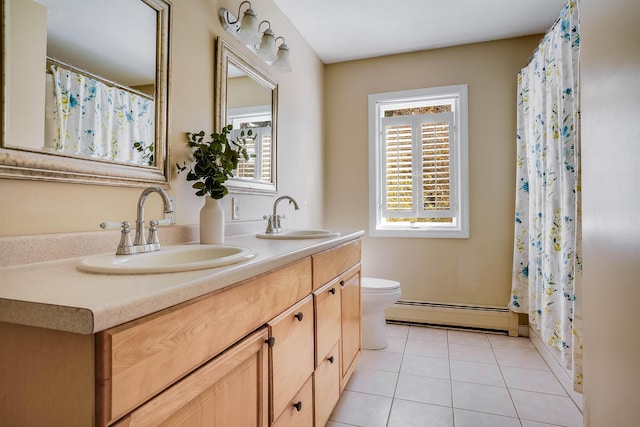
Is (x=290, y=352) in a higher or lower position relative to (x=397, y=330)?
higher

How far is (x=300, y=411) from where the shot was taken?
1.25 m

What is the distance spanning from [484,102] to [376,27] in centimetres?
104

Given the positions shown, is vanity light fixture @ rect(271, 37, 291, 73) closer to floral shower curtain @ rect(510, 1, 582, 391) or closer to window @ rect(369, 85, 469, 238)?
window @ rect(369, 85, 469, 238)

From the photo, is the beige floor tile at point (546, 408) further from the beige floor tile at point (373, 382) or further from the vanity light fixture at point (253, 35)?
the vanity light fixture at point (253, 35)

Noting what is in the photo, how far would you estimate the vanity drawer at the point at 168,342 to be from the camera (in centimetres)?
54

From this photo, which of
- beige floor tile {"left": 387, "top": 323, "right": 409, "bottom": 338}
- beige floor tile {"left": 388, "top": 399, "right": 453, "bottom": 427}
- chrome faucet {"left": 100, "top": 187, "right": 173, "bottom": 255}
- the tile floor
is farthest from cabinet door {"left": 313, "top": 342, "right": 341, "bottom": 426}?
beige floor tile {"left": 387, "top": 323, "right": 409, "bottom": 338}

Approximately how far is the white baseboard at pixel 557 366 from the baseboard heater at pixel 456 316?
198 mm

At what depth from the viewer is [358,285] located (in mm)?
2098

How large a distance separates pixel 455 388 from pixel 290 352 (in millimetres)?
1245

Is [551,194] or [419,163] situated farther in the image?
[419,163]

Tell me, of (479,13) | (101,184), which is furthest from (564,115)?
(101,184)

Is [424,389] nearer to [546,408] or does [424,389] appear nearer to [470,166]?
[546,408]

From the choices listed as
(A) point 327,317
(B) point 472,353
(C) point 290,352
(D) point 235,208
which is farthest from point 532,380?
(D) point 235,208

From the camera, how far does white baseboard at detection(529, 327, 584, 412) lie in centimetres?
180
